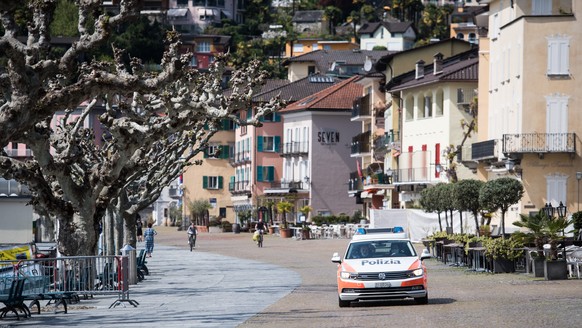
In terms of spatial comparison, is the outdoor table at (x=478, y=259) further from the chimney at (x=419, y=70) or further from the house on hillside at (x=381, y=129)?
the house on hillside at (x=381, y=129)

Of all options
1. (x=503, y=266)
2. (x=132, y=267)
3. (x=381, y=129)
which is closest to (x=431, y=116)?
(x=381, y=129)

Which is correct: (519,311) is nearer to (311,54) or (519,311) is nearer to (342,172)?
(342,172)

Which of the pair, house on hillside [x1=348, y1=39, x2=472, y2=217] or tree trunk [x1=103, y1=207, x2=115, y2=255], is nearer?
tree trunk [x1=103, y1=207, x2=115, y2=255]

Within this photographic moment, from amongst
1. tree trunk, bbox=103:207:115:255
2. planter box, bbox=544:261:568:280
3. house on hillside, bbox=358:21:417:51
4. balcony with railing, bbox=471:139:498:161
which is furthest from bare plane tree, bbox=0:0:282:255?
house on hillside, bbox=358:21:417:51

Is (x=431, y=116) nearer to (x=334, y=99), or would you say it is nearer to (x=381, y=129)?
(x=381, y=129)

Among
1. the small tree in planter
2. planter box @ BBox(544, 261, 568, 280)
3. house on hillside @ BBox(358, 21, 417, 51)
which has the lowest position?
planter box @ BBox(544, 261, 568, 280)

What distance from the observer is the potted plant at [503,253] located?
38750 mm

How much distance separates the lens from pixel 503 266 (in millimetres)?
39719

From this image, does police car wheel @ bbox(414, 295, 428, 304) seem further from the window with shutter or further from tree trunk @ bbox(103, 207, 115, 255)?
the window with shutter

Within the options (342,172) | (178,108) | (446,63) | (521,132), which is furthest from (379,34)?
(178,108)

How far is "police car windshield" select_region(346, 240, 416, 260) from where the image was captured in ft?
96.4

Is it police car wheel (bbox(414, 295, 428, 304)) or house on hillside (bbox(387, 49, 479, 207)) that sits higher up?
house on hillside (bbox(387, 49, 479, 207))

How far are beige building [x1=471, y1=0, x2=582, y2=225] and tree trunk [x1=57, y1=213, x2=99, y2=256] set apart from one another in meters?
31.5

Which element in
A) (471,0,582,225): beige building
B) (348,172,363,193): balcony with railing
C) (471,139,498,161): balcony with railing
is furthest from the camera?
(348,172,363,193): balcony with railing
